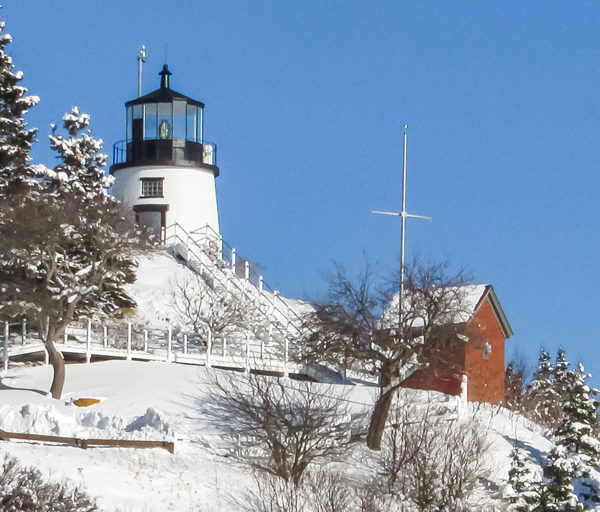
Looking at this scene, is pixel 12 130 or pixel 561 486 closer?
pixel 561 486

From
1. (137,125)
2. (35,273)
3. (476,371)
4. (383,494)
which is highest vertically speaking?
(137,125)

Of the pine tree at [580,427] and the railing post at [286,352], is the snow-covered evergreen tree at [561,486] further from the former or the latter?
the railing post at [286,352]

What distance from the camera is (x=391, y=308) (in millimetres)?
37344

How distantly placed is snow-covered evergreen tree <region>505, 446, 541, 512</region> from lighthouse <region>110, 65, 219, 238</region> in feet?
103

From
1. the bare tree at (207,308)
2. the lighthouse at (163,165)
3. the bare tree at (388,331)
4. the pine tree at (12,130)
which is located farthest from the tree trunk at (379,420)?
the lighthouse at (163,165)

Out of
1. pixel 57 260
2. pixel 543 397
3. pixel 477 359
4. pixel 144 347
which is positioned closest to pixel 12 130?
pixel 57 260

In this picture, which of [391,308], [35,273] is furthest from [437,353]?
[35,273]

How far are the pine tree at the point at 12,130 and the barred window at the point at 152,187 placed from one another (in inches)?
609

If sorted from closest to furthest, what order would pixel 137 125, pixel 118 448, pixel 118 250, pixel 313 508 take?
1. pixel 313 508
2. pixel 118 448
3. pixel 118 250
4. pixel 137 125

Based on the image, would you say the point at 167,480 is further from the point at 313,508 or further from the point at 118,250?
the point at 118,250

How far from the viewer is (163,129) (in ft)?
184

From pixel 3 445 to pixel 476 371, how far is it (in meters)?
20.1

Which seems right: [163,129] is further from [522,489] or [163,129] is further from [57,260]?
[522,489]

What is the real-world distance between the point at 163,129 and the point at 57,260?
69.1 ft
